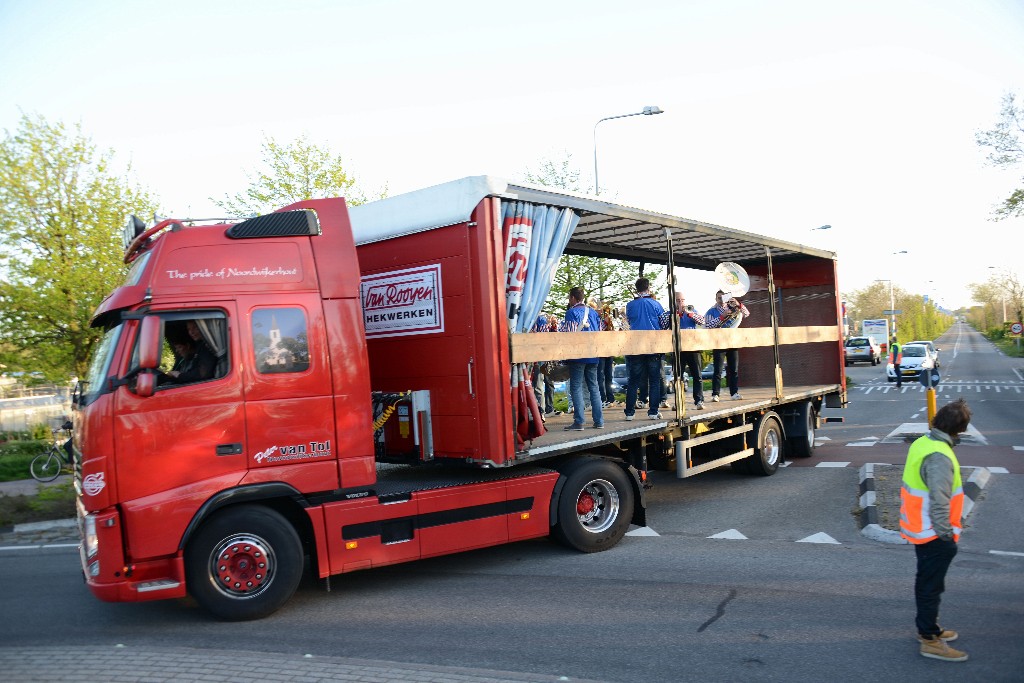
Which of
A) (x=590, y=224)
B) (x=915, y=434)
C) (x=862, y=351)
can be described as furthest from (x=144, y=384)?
(x=862, y=351)

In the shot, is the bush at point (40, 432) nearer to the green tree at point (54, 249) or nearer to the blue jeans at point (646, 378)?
the green tree at point (54, 249)

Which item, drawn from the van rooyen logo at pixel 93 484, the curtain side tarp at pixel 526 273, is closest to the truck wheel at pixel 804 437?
the curtain side tarp at pixel 526 273

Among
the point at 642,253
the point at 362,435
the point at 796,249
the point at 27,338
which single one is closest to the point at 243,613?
the point at 362,435

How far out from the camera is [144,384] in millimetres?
5422

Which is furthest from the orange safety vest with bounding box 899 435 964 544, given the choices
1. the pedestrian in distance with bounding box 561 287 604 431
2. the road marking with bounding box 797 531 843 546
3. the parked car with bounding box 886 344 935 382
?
the parked car with bounding box 886 344 935 382

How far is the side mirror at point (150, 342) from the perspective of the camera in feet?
17.9

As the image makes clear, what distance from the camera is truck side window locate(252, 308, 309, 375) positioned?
5.91m

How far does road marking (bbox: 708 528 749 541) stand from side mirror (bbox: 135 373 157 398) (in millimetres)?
5375

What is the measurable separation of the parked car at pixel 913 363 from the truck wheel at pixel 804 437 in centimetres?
2546

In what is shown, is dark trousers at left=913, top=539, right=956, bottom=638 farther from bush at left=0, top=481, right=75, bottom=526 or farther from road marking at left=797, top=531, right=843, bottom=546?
bush at left=0, top=481, right=75, bottom=526

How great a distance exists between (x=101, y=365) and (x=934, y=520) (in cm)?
557

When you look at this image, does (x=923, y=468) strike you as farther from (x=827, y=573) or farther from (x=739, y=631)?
(x=827, y=573)

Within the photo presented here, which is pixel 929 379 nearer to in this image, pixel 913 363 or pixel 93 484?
pixel 93 484

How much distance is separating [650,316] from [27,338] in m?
14.7
